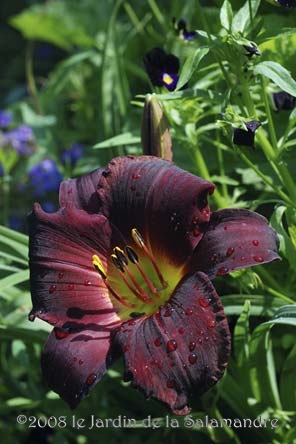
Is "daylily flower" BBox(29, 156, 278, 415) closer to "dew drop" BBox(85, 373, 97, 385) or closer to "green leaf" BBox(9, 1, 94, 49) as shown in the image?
"dew drop" BBox(85, 373, 97, 385)

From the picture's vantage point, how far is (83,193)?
40.4 inches

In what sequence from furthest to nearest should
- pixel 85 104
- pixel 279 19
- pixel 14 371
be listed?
pixel 85 104
pixel 14 371
pixel 279 19

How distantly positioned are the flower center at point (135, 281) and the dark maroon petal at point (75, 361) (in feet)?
0.20

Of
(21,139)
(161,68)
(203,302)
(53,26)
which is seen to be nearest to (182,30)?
(161,68)

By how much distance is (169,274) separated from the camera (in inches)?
39.0

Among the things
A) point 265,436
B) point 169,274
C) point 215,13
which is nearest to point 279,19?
point 215,13

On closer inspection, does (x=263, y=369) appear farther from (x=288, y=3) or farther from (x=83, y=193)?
(x=288, y=3)

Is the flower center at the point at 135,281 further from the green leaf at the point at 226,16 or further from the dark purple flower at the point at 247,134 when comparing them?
the green leaf at the point at 226,16

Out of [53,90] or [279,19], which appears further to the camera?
[53,90]

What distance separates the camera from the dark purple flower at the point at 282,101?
3.66 feet

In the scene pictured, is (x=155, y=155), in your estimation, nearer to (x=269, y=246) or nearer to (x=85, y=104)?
(x=269, y=246)

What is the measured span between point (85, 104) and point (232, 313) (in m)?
0.98

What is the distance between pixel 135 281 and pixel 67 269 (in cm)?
8

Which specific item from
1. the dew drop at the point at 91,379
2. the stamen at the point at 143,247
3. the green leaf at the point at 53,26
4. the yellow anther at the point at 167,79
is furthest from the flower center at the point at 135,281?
the green leaf at the point at 53,26
